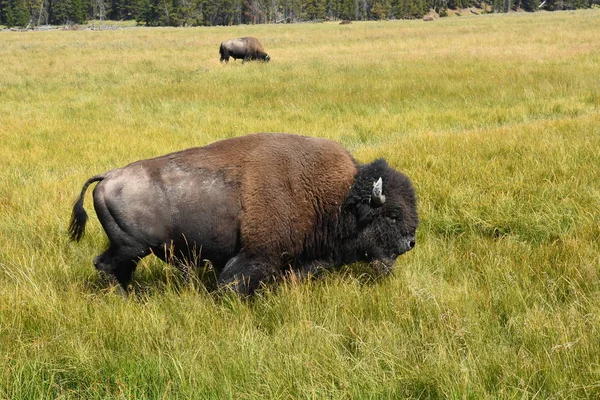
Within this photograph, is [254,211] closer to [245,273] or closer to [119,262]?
[245,273]

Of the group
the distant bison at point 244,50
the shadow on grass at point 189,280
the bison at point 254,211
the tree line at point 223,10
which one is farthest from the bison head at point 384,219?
the tree line at point 223,10

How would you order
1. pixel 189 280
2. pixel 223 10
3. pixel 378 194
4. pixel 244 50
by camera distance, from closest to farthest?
pixel 378 194 → pixel 189 280 → pixel 244 50 → pixel 223 10

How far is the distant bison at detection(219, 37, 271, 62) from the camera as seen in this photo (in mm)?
26078

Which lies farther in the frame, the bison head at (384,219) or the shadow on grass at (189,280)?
the bison head at (384,219)

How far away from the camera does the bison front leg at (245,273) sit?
A: 3.71 meters

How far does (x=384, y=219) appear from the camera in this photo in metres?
4.08

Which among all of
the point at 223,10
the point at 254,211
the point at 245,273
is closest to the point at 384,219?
the point at 254,211

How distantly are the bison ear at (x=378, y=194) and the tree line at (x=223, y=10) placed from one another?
4001 inches

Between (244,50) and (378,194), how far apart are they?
24.5 m

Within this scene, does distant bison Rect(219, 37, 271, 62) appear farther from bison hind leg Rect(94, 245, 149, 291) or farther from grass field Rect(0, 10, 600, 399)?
bison hind leg Rect(94, 245, 149, 291)

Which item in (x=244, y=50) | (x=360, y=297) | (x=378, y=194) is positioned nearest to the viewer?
(x=360, y=297)

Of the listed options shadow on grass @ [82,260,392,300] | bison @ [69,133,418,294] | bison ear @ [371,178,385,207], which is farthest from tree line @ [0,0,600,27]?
bison ear @ [371,178,385,207]

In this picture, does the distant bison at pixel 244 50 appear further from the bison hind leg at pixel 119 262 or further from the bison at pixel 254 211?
the bison hind leg at pixel 119 262

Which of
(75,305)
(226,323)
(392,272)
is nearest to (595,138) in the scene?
(392,272)
